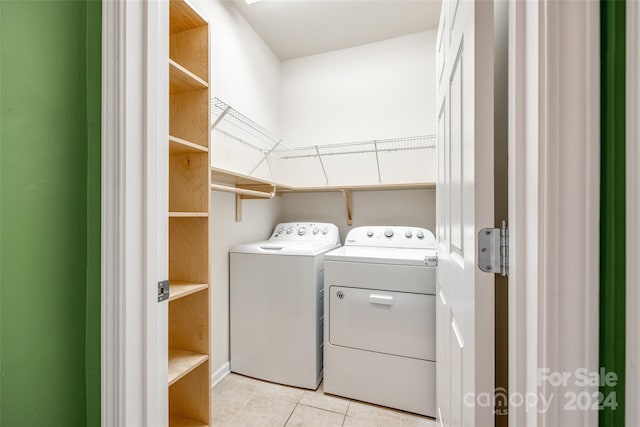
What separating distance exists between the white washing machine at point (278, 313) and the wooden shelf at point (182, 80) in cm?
107

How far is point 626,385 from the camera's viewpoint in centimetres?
41

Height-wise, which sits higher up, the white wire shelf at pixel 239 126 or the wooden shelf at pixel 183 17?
the wooden shelf at pixel 183 17

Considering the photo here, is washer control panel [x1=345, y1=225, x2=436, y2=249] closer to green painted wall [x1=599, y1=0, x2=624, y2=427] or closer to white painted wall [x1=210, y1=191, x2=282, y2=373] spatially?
white painted wall [x1=210, y1=191, x2=282, y2=373]

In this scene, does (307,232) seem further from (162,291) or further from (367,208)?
(162,291)

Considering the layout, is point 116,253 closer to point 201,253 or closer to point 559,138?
point 201,253

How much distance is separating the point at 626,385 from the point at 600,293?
136 mm

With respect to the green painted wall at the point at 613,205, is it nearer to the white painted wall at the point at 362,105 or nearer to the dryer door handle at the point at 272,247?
the dryer door handle at the point at 272,247

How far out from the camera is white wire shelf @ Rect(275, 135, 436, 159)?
2.25m

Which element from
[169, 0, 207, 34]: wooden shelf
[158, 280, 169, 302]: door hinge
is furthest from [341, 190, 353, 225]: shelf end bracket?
[158, 280, 169, 302]: door hinge

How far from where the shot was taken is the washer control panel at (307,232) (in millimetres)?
2342

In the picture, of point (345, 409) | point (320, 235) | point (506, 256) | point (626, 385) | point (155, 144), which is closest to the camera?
point (626, 385)

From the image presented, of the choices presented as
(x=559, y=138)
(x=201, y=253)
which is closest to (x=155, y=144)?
(x=201, y=253)

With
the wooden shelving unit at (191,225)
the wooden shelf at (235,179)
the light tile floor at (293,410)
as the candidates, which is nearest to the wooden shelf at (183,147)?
the wooden shelving unit at (191,225)

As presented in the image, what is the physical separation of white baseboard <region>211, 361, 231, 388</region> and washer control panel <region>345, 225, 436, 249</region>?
4.17ft
